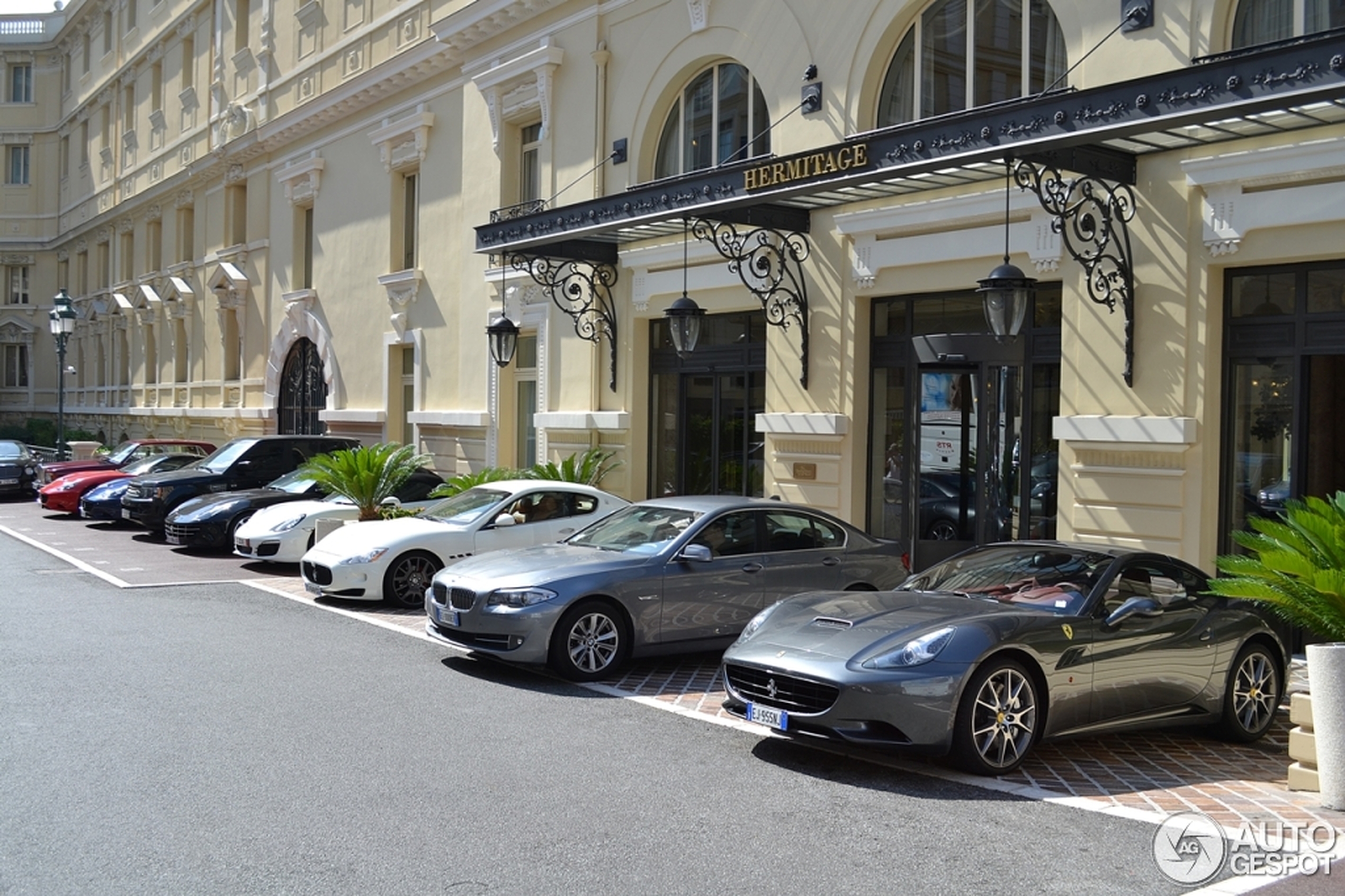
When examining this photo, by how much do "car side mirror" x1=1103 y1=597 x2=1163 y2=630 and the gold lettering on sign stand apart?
593cm

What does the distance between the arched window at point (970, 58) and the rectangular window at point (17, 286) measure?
48816 millimetres

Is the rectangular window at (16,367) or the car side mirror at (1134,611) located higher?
the rectangular window at (16,367)

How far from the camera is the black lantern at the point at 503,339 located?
1875 centimetres

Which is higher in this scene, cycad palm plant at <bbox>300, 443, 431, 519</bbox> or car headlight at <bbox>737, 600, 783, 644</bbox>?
cycad palm plant at <bbox>300, 443, 431, 519</bbox>

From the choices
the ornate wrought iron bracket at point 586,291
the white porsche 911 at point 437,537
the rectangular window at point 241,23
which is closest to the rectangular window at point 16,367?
the rectangular window at point 241,23

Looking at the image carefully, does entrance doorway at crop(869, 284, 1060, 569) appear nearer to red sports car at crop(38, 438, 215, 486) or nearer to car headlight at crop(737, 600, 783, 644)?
car headlight at crop(737, 600, 783, 644)

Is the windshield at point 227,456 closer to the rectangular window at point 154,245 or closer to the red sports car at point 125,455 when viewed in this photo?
the red sports car at point 125,455

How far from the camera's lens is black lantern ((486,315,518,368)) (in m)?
18.8

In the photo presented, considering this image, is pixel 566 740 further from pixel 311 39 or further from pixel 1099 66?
pixel 311 39

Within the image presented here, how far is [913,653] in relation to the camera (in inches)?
285

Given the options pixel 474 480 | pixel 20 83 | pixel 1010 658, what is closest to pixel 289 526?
pixel 474 480

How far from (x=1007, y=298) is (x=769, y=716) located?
5390 millimetres

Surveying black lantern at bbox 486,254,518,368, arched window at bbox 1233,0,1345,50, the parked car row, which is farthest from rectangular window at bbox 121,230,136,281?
arched window at bbox 1233,0,1345,50

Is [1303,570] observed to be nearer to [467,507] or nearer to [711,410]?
[467,507]
